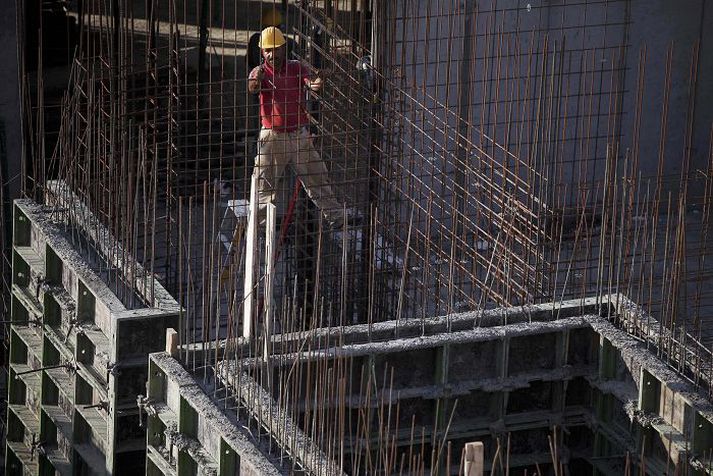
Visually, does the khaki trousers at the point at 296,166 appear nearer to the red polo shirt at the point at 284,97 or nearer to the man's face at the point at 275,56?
the red polo shirt at the point at 284,97

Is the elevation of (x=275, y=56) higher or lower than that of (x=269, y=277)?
higher

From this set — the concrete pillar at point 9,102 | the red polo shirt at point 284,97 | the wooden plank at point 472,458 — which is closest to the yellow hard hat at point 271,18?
the concrete pillar at point 9,102

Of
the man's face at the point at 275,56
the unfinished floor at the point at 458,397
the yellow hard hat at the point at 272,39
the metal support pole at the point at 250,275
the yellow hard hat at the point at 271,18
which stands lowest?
the unfinished floor at the point at 458,397

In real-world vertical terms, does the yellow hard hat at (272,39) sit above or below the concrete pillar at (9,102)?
above

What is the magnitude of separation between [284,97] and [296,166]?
1.61 ft

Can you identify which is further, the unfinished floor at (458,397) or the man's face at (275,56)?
the man's face at (275,56)

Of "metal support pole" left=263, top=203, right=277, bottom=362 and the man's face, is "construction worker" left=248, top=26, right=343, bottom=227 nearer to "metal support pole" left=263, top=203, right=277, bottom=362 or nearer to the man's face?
the man's face

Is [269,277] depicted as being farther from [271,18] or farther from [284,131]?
[271,18]

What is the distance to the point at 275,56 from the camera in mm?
13000

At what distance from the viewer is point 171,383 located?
33.7ft

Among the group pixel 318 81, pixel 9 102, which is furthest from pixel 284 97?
pixel 9 102

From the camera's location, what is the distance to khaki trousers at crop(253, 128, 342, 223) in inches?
517

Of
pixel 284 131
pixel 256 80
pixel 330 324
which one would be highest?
pixel 256 80

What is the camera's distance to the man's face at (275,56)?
12961 mm
